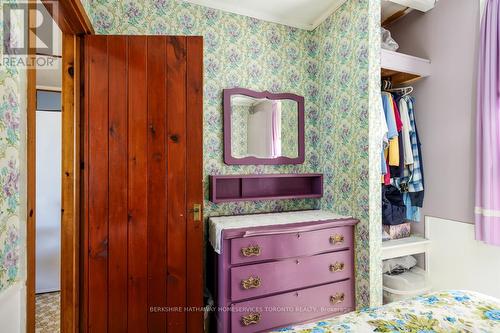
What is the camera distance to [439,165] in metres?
2.30

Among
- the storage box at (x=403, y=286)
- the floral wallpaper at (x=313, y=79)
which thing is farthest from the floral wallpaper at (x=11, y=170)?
the storage box at (x=403, y=286)

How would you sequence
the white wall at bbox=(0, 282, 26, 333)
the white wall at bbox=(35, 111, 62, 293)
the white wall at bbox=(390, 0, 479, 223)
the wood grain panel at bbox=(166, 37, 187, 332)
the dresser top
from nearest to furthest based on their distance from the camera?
the white wall at bbox=(0, 282, 26, 333) → the wood grain panel at bbox=(166, 37, 187, 332) → the dresser top → the white wall at bbox=(390, 0, 479, 223) → the white wall at bbox=(35, 111, 62, 293)

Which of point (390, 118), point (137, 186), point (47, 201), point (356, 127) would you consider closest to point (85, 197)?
point (137, 186)

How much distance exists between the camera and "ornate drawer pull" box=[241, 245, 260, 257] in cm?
172

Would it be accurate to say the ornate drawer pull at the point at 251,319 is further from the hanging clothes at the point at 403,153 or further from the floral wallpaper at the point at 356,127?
the hanging clothes at the point at 403,153

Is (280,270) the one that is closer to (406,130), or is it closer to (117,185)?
(117,185)

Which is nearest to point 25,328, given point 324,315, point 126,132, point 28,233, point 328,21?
point 28,233

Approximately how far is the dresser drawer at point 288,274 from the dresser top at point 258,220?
0.25 metres

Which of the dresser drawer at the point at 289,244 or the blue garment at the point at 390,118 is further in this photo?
the blue garment at the point at 390,118

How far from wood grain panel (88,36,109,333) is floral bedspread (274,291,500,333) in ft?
3.90

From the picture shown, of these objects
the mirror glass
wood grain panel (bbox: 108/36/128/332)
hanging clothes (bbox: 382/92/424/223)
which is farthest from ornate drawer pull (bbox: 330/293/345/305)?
wood grain panel (bbox: 108/36/128/332)

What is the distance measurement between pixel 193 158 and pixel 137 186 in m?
0.38

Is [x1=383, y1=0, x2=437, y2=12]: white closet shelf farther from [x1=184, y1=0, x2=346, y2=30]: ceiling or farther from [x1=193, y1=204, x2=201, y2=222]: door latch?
[x1=193, y1=204, x2=201, y2=222]: door latch

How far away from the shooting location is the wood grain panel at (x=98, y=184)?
5.17 feet
